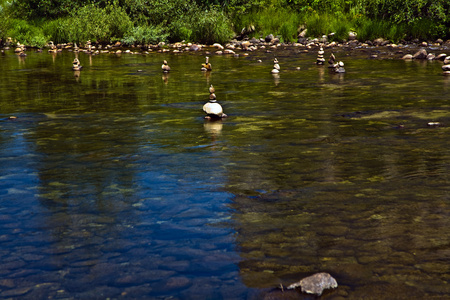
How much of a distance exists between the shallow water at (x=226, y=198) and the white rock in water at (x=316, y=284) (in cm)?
6

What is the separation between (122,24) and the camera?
33531 millimetres

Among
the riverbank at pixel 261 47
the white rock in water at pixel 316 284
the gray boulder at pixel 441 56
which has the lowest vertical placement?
the white rock in water at pixel 316 284

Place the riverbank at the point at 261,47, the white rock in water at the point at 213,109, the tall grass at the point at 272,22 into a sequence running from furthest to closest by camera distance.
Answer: the tall grass at the point at 272,22, the riverbank at the point at 261,47, the white rock in water at the point at 213,109

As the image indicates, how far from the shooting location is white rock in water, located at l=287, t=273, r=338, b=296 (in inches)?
155

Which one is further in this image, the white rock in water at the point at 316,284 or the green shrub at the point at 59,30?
the green shrub at the point at 59,30

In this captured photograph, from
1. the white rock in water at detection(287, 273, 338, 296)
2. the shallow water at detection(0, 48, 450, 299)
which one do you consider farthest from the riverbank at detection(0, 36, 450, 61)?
the white rock in water at detection(287, 273, 338, 296)

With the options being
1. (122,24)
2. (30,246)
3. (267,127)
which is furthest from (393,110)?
(122,24)

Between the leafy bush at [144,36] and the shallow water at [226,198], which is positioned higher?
the leafy bush at [144,36]

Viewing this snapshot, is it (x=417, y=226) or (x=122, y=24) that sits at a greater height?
(x=122, y=24)

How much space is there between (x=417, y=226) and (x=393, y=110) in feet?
21.3

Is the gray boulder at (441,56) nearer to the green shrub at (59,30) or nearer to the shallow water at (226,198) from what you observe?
the shallow water at (226,198)

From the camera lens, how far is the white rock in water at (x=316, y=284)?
12.9 ft

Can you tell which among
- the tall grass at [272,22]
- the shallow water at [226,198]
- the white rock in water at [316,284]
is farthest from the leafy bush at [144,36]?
the white rock in water at [316,284]

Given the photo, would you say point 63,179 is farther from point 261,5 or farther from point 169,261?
point 261,5
